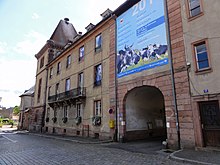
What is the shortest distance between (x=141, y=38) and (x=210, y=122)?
6.71m

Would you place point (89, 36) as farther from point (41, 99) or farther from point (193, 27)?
point (41, 99)

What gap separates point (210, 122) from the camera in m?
8.25

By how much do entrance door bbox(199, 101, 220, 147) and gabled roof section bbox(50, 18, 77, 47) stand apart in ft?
84.8

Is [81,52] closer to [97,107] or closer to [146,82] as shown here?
[97,107]

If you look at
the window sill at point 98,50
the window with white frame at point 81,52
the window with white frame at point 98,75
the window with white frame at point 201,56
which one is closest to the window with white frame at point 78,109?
the window with white frame at point 98,75

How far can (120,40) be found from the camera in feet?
45.8

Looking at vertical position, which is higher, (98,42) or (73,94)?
(98,42)

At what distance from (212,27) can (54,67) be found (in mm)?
21312

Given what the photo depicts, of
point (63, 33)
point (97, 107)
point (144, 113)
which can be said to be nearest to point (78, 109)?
point (97, 107)

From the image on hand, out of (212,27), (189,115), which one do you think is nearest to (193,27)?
(212,27)

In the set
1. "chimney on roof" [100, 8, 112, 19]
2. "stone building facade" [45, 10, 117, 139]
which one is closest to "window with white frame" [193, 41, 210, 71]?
"stone building facade" [45, 10, 117, 139]

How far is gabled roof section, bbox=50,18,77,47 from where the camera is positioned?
100 feet

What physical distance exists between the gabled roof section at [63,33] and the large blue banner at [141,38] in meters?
18.6

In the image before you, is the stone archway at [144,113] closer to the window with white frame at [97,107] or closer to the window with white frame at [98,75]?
the window with white frame at [97,107]
